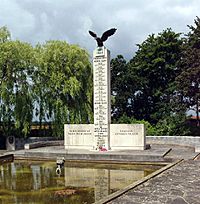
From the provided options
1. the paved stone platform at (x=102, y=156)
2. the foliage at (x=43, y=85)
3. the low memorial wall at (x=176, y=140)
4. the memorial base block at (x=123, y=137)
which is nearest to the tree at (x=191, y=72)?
the low memorial wall at (x=176, y=140)

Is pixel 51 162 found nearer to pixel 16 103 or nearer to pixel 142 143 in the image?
pixel 142 143

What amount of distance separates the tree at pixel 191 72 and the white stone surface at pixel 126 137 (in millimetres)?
8340

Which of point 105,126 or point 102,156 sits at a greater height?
point 105,126

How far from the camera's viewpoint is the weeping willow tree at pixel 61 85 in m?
20.4

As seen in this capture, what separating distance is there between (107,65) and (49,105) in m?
5.83

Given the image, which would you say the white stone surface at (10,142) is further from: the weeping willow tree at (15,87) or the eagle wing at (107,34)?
the eagle wing at (107,34)

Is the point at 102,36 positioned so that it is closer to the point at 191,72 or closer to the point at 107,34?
the point at 107,34

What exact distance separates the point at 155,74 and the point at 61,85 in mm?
10649

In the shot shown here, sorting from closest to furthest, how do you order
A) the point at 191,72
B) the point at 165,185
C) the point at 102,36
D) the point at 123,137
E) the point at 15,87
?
1. the point at 165,185
2. the point at 102,36
3. the point at 123,137
4. the point at 15,87
5. the point at 191,72

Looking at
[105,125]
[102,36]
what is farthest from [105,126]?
[102,36]

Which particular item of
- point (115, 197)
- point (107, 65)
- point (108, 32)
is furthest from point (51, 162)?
point (115, 197)

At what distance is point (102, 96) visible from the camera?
1603cm

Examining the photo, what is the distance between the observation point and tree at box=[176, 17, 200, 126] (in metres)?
23.3

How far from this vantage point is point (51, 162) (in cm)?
1443
